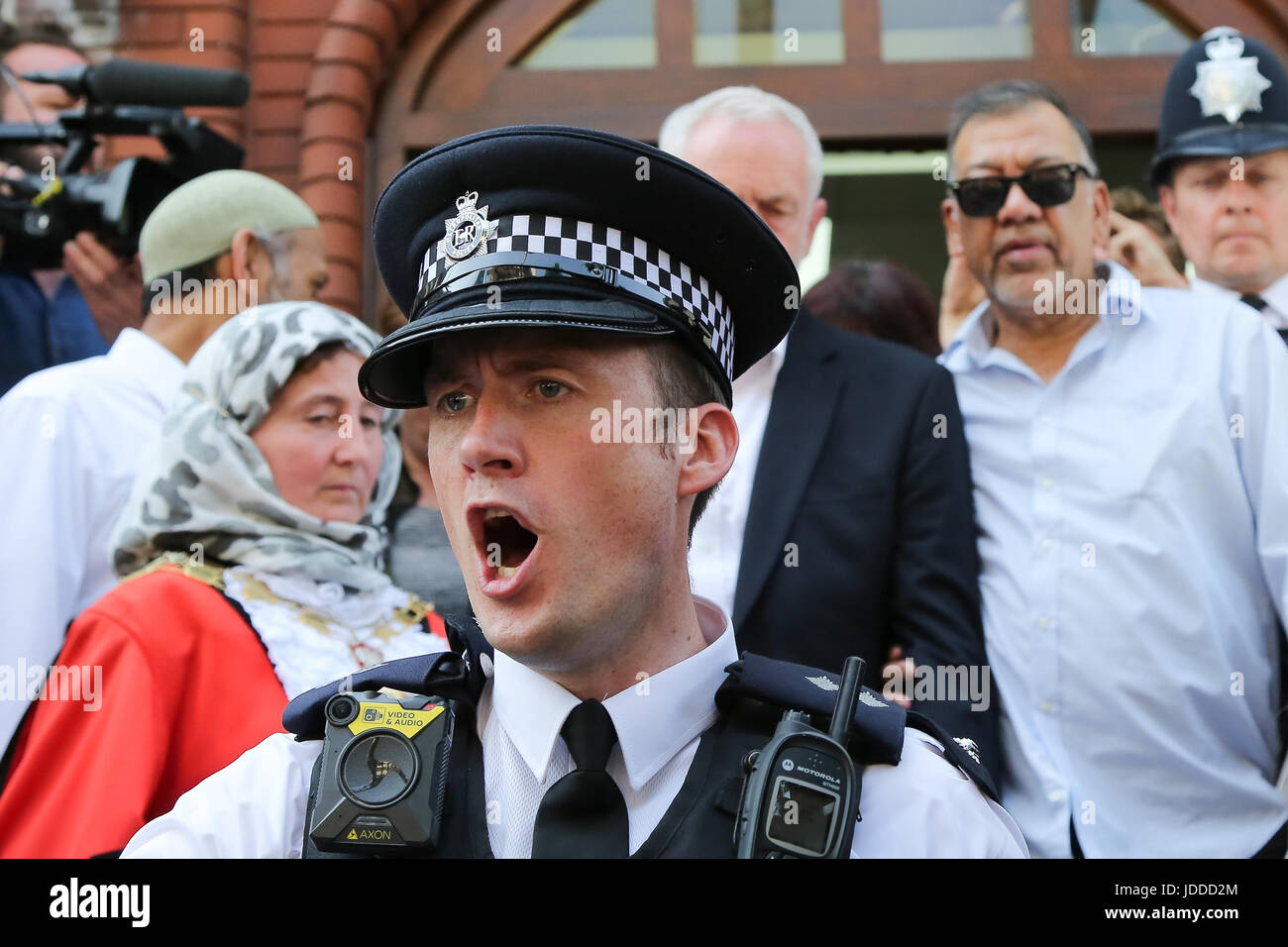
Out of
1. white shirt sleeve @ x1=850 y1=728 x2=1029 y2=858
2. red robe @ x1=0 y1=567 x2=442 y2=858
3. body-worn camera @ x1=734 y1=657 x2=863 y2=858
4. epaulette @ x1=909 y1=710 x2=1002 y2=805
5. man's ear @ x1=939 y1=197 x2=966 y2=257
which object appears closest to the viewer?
body-worn camera @ x1=734 y1=657 x2=863 y2=858

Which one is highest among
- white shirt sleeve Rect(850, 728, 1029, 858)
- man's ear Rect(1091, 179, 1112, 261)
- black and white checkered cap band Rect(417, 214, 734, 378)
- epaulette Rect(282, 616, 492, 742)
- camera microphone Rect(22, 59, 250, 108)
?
camera microphone Rect(22, 59, 250, 108)

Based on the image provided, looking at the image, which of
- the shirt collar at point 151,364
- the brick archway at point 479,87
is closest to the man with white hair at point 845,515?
the shirt collar at point 151,364

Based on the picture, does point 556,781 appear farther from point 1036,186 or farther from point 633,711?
point 1036,186

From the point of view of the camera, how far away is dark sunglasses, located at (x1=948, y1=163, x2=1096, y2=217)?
2945 mm

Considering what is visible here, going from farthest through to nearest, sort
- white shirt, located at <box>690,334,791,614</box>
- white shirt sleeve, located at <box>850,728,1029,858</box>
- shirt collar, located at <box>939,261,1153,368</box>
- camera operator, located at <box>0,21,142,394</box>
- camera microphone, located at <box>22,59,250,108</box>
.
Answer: camera operator, located at <box>0,21,142,394</box> → camera microphone, located at <box>22,59,250,108</box> → shirt collar, located at <box>939,261,1153,368</box> → white shirt, located at <box>690,334,791,614</box> → white shirt sleeve, located at <box>850,728,1029,858</box>

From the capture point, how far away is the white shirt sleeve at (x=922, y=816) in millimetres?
1642

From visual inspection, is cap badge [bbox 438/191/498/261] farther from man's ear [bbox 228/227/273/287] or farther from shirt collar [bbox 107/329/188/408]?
man's ear [bbox 228/227/273/287]

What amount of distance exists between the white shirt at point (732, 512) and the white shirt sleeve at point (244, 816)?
1.09m

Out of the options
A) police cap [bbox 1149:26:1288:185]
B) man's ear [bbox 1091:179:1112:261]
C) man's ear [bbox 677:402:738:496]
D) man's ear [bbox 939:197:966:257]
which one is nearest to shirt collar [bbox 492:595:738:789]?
man's ear [bbox 677:402:738:496]

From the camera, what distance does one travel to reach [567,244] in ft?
5.80

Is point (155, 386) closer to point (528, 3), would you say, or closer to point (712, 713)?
point (712, 713)

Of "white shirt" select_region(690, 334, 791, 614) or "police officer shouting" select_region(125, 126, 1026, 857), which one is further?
"white shirt" select_region(690, 334, 791, 614)

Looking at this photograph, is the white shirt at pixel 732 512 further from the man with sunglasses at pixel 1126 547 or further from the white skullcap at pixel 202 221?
the white skullcap at pixel 202 221

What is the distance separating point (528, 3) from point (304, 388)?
304cm
